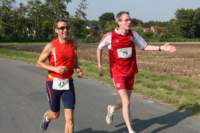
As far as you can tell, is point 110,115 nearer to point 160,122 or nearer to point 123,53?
point 160,122

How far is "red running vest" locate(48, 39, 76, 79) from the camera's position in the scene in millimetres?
6945

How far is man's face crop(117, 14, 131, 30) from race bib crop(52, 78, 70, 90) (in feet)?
4.54

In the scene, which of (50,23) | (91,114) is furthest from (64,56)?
(50,23)

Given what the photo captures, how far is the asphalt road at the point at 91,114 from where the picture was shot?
8461 mm

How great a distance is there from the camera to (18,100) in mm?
12133

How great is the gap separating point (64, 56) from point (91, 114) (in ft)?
10.4

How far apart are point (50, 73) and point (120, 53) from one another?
1.34 metres

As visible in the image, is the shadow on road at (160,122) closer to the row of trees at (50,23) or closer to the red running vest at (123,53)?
the red running vest at (123,53)

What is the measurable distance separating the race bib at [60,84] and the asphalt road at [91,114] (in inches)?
58.0

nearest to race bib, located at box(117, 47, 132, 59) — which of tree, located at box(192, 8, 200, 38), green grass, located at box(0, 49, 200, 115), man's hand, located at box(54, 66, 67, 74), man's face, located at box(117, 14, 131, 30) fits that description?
man's face, located at box(117, 14, 131, 30)

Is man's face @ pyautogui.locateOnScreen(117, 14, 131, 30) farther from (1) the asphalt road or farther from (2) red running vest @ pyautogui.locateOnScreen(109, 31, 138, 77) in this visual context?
(1) the asphalt road

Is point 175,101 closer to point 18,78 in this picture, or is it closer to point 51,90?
point 51,90

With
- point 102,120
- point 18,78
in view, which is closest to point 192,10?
point 18,78

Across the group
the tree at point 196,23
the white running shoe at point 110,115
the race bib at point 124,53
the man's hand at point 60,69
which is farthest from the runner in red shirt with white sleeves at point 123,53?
the tree at point 196,23
